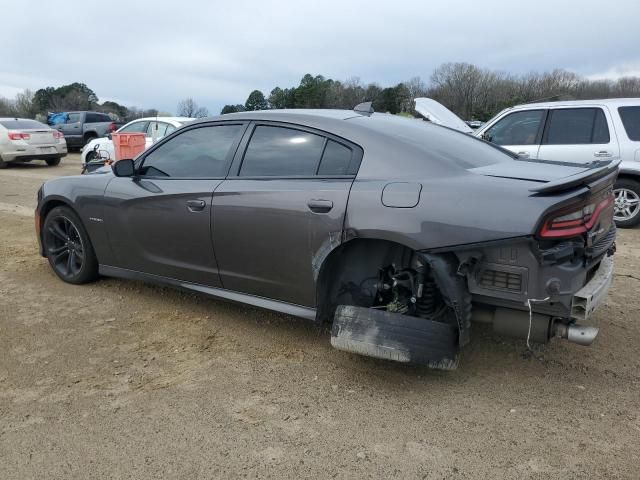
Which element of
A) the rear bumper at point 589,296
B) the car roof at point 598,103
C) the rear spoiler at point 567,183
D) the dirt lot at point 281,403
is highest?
the car roof at point 598,103

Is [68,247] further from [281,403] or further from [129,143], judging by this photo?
[129,143]

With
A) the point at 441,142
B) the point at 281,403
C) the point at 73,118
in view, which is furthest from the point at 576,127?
the point at 73,118

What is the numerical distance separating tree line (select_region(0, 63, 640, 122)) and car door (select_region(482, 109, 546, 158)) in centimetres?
1195

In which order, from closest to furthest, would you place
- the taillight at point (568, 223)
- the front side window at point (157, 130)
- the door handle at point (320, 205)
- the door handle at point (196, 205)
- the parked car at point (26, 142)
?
1. the taillight at point (568, 223)
2. the door handle at point (320, 205)
3. the door handle at point (196, 205)
4. the front side window at point (157, 130)
5. the parked car at point (26, 142)

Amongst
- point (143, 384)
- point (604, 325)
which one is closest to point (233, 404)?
point (143, 384)

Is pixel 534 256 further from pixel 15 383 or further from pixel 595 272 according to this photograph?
pixel 15 383

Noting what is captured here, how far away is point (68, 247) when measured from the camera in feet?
15.4

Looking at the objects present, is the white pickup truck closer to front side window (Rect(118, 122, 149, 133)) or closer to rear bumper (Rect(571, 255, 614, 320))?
rear bumper (Rect(571, 255, 614, 320))

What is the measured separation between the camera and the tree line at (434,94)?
23.8m

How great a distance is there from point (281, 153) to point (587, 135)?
5.44 metres

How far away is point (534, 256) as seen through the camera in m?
2.56

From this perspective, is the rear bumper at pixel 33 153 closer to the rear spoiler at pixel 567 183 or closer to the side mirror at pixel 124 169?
the side mirror at pixel 124 169

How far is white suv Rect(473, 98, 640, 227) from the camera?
23.0 ft

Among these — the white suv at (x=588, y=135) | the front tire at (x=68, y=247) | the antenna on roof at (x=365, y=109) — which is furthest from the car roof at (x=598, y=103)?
the front tire at (x=68, y=247)
